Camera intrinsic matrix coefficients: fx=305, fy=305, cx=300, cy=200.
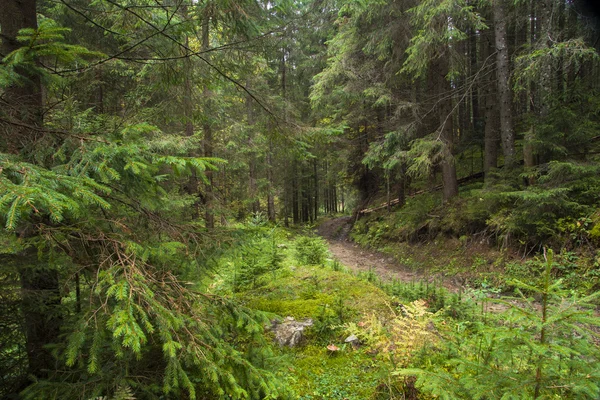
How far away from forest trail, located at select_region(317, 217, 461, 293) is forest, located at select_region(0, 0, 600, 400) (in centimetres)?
16

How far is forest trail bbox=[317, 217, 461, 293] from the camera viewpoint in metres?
9.53

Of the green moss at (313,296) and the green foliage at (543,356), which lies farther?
the green moss at (313,296)

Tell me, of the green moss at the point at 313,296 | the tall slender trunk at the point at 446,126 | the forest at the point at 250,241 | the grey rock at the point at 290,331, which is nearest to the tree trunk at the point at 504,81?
the forest at the point at 250,241

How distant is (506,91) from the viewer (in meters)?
9.73

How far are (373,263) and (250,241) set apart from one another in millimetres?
9653

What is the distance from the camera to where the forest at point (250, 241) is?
6.84 feet

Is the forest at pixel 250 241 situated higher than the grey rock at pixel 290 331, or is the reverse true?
the forest at pixel 250 241

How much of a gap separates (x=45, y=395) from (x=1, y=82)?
Answer: 2.22m

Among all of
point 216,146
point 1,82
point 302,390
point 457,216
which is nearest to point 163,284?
point 1,82

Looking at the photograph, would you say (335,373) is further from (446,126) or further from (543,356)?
(446,126)

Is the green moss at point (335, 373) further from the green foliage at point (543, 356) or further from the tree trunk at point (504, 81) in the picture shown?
the tree trunk at point (504, 81)

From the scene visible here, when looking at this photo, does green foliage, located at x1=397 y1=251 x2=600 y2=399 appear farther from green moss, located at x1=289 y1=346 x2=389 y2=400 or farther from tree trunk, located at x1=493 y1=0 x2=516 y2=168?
tree trunk, located at x1=493 y1=0 x2=516 y2=168

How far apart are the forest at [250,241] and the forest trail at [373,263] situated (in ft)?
0.53

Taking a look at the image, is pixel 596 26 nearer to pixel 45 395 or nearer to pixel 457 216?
pixel 457 216
